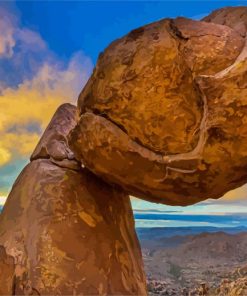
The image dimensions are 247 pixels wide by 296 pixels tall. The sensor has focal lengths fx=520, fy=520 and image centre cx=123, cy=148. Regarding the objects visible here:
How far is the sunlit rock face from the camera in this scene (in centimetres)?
135

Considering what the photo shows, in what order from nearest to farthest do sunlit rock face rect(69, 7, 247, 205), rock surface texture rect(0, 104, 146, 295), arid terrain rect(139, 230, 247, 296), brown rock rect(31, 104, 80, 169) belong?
sunlit rock face rect(69, 7, 247, 205)
rock surface texture rect(0, 104, 146, 295)
brown rock rect(31, 104, 80, 169)
arid terrain rect(139, 230, 247, 296)

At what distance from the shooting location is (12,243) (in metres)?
1.68

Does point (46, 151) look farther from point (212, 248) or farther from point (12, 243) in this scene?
point (212, 248)

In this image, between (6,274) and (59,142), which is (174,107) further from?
(6,274)

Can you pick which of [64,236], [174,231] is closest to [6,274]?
[64,236]

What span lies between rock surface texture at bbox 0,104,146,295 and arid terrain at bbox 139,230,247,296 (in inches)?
50.7

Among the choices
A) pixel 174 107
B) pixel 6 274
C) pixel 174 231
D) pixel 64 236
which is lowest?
pixel 6 274

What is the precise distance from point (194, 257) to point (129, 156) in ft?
6.24

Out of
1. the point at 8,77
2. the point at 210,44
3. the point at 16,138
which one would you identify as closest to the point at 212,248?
the point at 16,138

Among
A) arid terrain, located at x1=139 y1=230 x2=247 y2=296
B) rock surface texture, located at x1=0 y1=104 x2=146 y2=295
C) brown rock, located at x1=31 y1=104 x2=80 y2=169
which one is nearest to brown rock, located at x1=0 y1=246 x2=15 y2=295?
rock surface texture, located at x1=0 y1=104 x2=146 y2=295

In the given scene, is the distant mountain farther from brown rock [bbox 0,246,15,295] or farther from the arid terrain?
brown rock [bbox 0,246,15,295]

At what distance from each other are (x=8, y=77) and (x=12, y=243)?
204cm

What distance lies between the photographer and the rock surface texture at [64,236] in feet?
5.33

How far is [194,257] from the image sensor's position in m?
3.21
